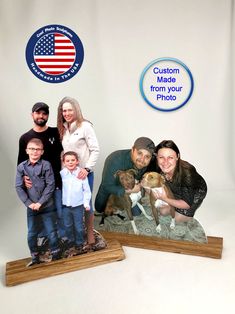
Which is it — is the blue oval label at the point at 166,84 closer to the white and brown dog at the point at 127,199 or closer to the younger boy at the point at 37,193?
the white and brown dog at the point at 127,199

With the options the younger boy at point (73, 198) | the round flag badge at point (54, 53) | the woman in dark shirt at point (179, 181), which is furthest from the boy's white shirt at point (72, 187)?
the round flag badge at point (54, 53)

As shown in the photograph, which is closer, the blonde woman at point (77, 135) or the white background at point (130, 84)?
the blonde woman at point (77, 135)

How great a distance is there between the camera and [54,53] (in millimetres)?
1485

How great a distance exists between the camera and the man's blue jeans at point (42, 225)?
4.07 feet

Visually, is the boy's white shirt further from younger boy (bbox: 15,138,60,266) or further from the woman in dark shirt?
the woman in dark shirt

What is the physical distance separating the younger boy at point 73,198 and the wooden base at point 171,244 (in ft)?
0.54

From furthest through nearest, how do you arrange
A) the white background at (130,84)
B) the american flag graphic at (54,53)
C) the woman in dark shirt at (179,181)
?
1. the white background at (130,84)
2. the american flag graphic at (54,53)
3. the woman in dark shirt at (179,181)

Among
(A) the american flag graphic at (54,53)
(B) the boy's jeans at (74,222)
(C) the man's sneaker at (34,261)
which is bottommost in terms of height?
(C) the man's sneaker at (34,261)

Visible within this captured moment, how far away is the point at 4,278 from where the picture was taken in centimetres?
124

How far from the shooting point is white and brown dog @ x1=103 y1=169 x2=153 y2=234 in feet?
4.59

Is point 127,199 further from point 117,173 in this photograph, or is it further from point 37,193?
point 37,193

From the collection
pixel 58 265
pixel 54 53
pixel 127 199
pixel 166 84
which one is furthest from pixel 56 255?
pixel 166 84

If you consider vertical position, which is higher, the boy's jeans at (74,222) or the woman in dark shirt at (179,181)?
the woman in dark shirt at (179,181)

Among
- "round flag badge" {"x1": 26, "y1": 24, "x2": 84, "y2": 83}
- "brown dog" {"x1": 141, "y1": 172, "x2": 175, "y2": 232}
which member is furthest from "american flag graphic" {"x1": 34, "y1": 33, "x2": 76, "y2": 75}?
"brown dog" {"x1": 141, "y1": 172, "x2": 175, "y2": 232}
